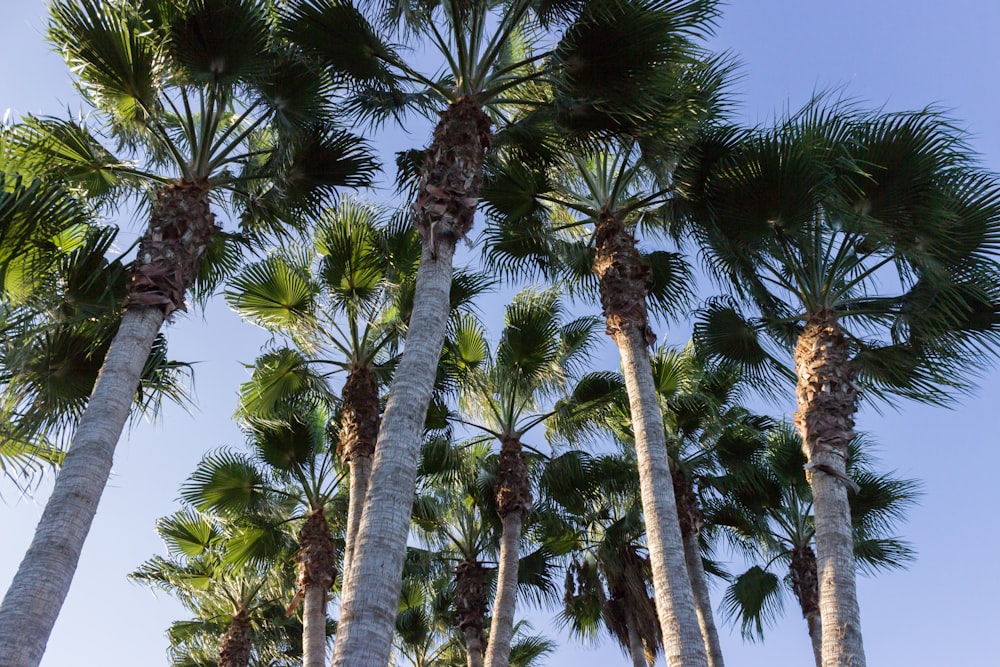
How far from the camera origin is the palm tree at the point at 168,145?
316 inches

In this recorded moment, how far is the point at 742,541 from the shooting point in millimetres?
17359

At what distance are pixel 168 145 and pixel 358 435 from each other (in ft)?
15.0

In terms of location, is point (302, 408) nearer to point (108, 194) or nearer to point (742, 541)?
point (108, 194)

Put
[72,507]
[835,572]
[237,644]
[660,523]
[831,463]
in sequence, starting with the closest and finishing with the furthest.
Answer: [72,507] < [835,572] < [660,523] < [831,463] < [237,644]

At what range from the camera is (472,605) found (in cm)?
1527

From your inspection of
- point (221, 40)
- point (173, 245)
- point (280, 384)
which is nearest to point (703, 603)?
point (280, 384)

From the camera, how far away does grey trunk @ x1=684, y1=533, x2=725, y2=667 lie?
1426cm

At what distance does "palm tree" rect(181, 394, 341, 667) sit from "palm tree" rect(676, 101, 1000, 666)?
7025 millimetres

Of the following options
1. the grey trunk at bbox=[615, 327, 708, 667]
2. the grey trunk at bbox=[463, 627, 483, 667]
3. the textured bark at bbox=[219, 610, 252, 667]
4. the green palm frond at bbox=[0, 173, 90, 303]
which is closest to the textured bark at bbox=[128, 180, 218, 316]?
the green palm frond at bbox=[0, 173, 90, 303]

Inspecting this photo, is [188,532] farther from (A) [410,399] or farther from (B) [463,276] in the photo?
(A) [410,399]

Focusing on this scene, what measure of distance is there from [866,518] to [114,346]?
12672 mm

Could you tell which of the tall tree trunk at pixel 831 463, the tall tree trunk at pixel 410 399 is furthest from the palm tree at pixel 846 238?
the tall tree trunk at pixel 410 399

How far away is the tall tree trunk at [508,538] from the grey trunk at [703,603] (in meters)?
2.68

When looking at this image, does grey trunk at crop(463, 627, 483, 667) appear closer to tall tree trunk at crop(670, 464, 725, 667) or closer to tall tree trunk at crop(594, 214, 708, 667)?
tall tree trunk at crop(670, 464, 725, 667)
